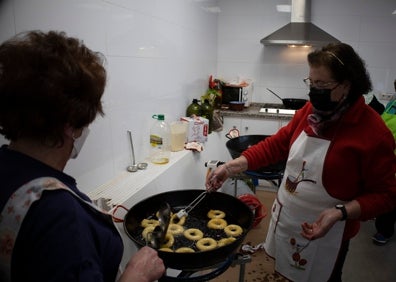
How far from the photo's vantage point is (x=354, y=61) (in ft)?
3.63

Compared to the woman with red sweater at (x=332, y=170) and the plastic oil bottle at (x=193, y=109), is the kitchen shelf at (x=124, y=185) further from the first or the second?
the plastic oil bottle at (x=193, y=109)

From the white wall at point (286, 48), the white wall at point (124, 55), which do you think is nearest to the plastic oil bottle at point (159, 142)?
the white wall at point (124, 55)

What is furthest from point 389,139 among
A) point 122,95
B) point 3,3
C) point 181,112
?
point 181,112

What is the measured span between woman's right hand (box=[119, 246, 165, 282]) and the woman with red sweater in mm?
596

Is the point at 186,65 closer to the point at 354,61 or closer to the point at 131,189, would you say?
the point at 131,189

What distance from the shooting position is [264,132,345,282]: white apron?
1.19 meters

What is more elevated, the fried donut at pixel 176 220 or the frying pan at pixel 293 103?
the frying pan at pixel 293 103

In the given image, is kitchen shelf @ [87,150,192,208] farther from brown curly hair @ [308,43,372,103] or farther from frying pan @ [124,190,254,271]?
brown curly hair @ [308,43,372,103]

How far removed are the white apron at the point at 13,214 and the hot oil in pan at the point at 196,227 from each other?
1.78ft

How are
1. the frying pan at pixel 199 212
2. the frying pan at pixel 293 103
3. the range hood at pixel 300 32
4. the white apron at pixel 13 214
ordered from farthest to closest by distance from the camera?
the frying pan at pixel 293 103, the range hood at pixel 300 32, the frying pan at pixel 199 212, the white apron at pixel 13 214

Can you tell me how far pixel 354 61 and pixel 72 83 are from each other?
0.99 metres

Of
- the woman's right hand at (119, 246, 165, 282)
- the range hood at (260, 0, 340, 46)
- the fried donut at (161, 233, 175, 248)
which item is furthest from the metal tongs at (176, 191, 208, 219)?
the range hood at (260, 0, 340, 46)

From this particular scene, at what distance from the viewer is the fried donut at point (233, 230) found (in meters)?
1.17

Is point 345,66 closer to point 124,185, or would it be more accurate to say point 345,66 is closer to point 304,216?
point 304,216
